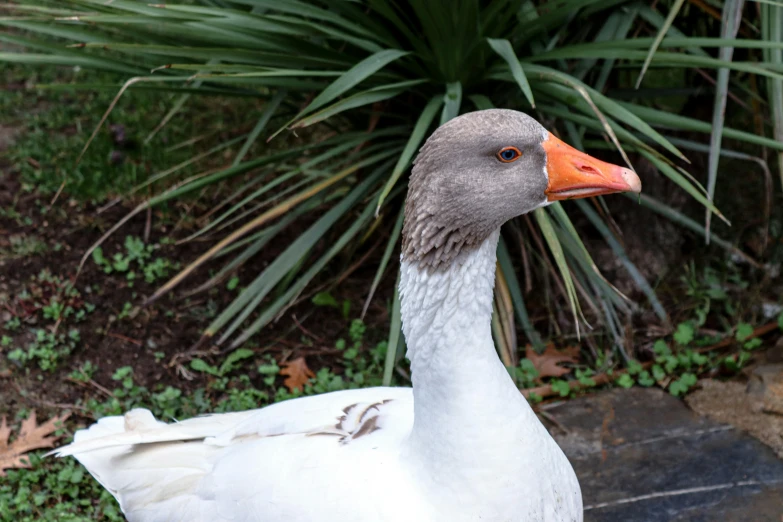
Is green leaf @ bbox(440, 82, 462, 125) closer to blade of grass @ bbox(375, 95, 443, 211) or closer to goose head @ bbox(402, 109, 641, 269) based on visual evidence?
blade of grass @ bbox(375, 95, 443, 211)

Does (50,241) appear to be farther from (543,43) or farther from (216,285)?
(543,43)

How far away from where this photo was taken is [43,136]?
5.26 m

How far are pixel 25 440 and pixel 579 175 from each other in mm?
2647

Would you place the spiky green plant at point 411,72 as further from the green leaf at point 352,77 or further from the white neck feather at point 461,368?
the white neck feather at point 461,368

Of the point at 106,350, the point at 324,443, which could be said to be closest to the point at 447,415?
the point at 324,443

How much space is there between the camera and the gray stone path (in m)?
2.98

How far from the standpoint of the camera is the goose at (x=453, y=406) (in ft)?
6.93

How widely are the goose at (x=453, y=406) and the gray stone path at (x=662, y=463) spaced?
0.75 meters

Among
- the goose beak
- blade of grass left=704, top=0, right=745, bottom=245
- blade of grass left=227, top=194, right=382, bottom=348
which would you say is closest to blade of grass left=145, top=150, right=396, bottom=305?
Answer: blade of grass left=227, top=194, right=382, bottom=348

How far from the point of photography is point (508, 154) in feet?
6.98

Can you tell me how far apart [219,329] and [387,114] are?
134 cm

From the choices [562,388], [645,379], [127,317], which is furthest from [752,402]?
[127,317]

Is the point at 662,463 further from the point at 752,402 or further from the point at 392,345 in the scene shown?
the point at 392,345

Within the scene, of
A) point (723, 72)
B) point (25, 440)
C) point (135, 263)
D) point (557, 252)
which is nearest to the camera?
point (557, 252)
